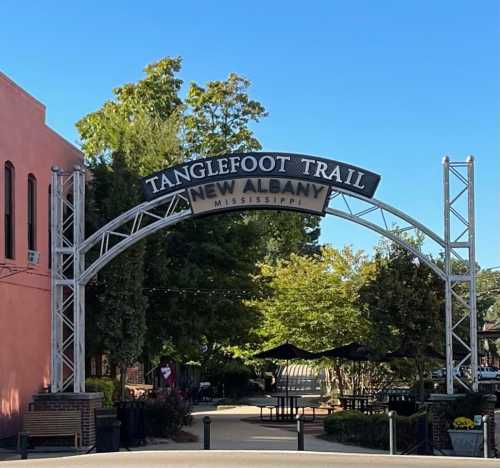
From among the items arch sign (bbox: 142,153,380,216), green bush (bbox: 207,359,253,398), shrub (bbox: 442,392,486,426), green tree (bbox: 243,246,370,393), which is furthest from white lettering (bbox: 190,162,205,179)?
green bush (bbox: 207,359,253,398)

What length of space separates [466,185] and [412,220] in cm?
136

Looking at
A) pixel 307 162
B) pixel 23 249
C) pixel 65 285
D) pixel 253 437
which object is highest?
pixel 307 162

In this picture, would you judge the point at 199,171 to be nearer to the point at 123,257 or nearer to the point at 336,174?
the point at 336,174

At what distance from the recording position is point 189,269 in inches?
916

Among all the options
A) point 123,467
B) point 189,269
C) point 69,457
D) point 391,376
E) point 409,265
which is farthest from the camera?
point 391,376

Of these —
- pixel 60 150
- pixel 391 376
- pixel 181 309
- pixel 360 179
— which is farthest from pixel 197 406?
pixel 360 179

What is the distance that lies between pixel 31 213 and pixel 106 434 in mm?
5999

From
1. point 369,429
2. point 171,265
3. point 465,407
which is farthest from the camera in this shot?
point 171,265

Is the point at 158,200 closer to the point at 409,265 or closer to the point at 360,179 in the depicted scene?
the point at 360,179

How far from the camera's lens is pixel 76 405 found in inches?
671

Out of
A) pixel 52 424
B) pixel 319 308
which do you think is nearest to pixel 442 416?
pixel 52 424

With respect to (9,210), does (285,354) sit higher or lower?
lower

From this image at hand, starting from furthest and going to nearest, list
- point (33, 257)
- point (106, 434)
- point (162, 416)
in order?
point (33, 257), point (162, 416), point (106, 434)

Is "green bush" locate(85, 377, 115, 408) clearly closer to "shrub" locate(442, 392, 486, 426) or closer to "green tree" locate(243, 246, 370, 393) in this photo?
"shrub" locate(442, 392, 486, 426)
